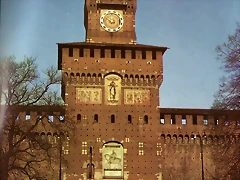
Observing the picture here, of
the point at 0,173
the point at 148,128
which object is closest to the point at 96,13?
the point at 148,128

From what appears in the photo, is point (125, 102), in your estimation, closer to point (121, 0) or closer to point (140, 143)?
point (140, 143)

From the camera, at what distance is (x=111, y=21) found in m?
28.7

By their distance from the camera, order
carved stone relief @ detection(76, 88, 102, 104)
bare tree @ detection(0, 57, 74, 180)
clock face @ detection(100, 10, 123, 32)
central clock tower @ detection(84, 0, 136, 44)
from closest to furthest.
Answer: bare tree @ detection(0, 57, 74, 180) < carved stone relief @ detection(76, 88, 102, 104) < central clock tower @ detection(84, 0, 136, 44) < clock face @ detection(100, 10, 123, 32)

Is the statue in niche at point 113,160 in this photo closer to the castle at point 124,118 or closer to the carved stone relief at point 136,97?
the castle at point 124,118

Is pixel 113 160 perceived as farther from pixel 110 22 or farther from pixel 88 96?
pixel 110 22

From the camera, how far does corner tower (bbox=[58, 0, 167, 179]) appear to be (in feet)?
84.9

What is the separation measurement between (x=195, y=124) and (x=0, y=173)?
13975mm

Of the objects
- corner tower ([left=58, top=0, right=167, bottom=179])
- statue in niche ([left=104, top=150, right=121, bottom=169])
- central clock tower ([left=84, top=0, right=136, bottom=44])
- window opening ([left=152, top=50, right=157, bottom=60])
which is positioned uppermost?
central clock tower ([left=84, top=0, right=136, bottom=44])

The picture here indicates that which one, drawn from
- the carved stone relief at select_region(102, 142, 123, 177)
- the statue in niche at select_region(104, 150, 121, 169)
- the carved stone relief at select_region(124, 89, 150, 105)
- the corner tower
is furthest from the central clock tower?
the statue in niche at select_region(104, 150, 121, 169)

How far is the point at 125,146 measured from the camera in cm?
2619

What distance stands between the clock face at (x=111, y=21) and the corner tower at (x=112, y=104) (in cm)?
96

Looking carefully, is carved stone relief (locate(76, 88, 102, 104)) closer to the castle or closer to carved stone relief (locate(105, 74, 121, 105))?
the castle

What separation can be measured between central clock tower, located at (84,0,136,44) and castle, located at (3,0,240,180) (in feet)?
0.18

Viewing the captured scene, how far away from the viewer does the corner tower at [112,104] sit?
84.9 feet
